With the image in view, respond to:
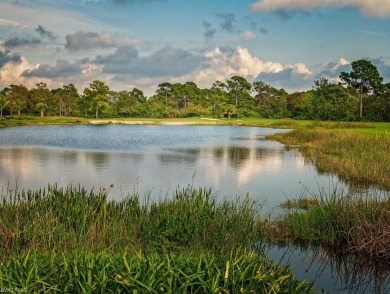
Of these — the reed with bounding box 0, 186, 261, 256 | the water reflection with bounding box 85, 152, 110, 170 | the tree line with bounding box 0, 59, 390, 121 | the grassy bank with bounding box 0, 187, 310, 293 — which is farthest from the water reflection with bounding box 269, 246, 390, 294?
the tree line with bounding box 0, 59, 390, 121

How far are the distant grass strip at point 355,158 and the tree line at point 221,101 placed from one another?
46.4 metres

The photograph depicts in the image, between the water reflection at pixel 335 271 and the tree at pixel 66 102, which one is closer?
the water reflection at pixel 335 271

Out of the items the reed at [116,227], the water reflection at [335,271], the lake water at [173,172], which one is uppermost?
the reed at [116,227]

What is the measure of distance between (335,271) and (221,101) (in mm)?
111572

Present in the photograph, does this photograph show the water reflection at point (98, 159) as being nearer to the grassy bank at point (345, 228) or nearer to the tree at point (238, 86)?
the grassy bank at point (345, 228)

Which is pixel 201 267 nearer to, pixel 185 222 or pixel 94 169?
pixel 185 222

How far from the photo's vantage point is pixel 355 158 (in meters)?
22.2

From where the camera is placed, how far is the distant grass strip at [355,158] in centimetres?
1870

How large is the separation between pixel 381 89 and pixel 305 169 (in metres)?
66.1

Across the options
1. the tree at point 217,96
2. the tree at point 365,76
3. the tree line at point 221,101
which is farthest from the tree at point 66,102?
the tree at point 365,76

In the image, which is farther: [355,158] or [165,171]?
[165,171]

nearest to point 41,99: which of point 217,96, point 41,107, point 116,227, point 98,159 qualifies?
point 41,107

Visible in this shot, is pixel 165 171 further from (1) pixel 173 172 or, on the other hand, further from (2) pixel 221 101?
(2) pixel 221 101

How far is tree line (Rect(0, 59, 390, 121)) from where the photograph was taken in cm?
8081
